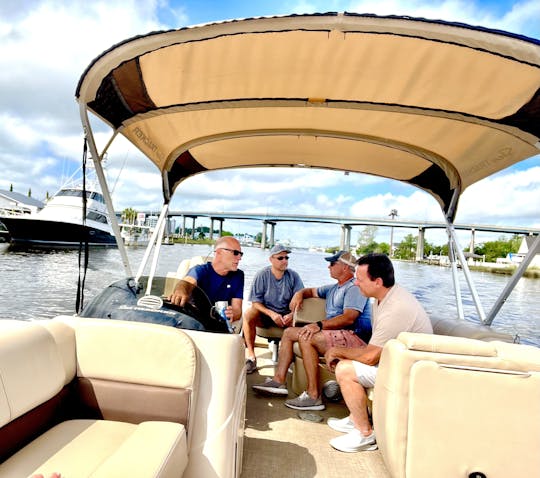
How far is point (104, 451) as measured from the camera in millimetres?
1334

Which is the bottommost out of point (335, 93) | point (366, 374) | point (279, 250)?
point (366, 374)

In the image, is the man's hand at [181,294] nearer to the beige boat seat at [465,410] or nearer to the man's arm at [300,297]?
the beige boat seat at [465,410]

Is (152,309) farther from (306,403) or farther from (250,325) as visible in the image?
(250,325)

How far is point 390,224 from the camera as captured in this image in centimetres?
3678

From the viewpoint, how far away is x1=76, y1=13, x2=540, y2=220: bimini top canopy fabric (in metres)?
1.90

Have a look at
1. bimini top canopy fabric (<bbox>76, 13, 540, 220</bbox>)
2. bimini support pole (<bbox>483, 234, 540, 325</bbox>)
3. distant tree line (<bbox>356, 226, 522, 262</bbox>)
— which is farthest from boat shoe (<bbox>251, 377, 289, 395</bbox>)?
distant tree line (<bbox>356, 226, 522, 262</bbox>)

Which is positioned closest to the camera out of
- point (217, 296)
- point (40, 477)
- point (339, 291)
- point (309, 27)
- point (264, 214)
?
point (40, 477)

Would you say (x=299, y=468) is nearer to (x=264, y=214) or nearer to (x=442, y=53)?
(x=442, y=53)

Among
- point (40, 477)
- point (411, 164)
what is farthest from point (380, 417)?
point (411, 164)

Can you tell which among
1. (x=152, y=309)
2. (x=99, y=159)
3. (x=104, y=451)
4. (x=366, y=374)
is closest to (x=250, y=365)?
(x=366, y=374)

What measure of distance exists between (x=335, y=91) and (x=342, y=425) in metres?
2.10

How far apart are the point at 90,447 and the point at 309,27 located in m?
1.91

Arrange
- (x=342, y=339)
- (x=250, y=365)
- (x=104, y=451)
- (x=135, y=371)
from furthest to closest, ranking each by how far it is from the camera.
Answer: (x=250, y=365)
(x=342, y=339)
(x=135, y=371)
(x=104, y=451)

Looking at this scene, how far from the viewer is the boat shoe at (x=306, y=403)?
2.75 meters
